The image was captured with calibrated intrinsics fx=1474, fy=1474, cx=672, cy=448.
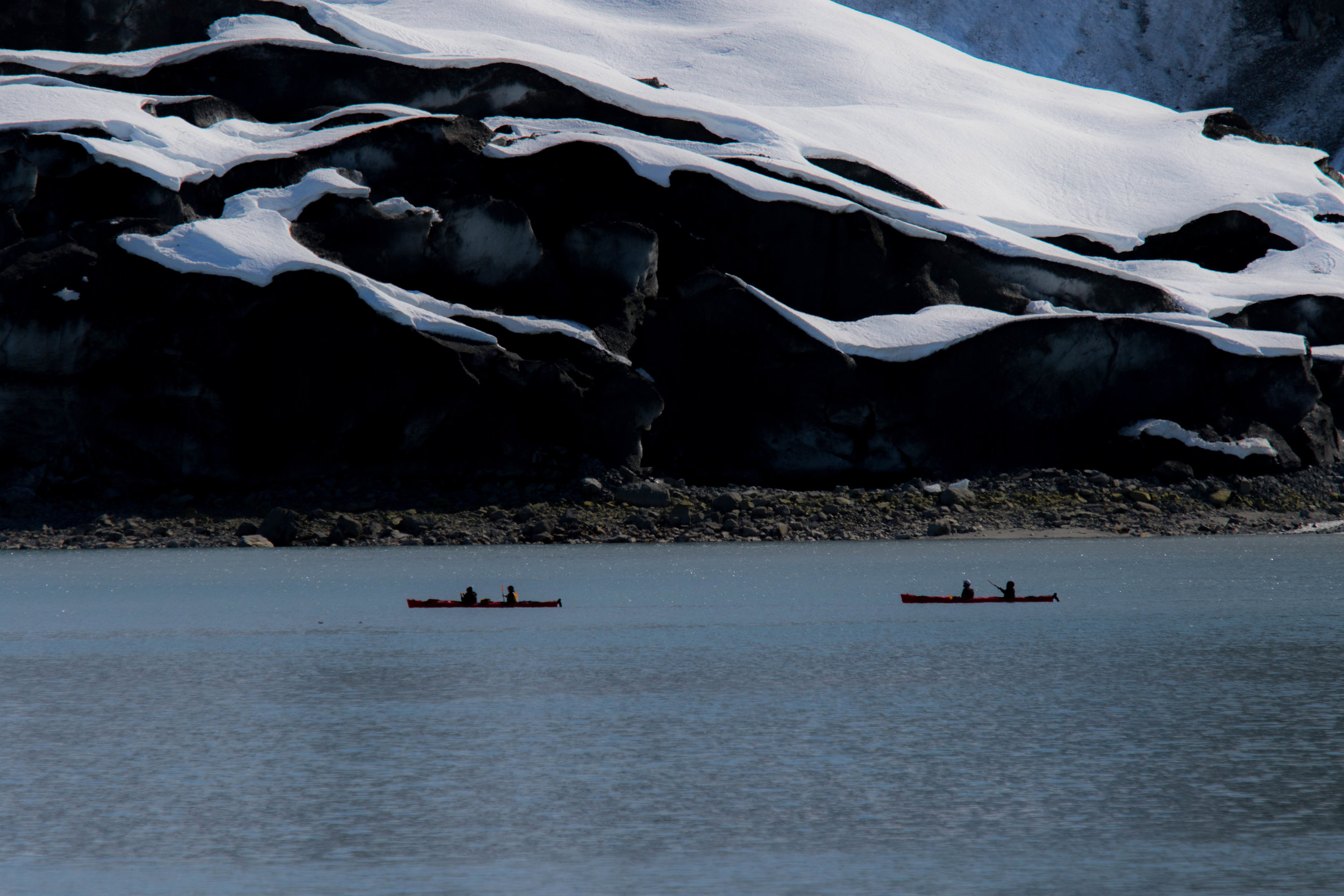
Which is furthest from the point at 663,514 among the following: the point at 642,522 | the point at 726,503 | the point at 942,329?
the point at 942,329

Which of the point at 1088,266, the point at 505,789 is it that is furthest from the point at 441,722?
the point at 1088,266

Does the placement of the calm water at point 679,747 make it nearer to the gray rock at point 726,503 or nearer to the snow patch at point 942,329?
the gray rock at point 726,503

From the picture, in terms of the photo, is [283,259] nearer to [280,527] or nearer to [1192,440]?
[280,527]

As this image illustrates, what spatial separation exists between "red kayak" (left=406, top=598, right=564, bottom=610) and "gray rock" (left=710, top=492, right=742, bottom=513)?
1878cm

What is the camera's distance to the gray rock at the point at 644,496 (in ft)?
162

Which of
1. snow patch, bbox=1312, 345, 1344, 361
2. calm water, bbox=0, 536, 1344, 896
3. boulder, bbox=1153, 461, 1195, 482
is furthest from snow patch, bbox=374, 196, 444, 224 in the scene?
snow patch, bbox=1312, 345, 1344, 361

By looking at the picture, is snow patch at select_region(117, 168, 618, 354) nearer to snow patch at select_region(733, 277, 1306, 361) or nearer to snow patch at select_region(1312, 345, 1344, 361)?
snow patch at select_region(733, 277, 1306, 361)

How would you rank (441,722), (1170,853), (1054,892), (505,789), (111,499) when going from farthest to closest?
(111,499)
(441,722)
(505,789)
(1170,853)
(1054,892)

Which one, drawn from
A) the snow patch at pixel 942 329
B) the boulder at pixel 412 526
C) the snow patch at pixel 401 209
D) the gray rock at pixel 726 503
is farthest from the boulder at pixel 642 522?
the snow patch at pixel 401 209

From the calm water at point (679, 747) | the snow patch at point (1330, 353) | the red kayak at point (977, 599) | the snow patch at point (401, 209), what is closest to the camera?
the calm water at point (679, 747)

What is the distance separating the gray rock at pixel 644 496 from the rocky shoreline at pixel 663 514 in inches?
1.4

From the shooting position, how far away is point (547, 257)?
53.8 meters

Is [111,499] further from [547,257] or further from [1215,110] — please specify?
[1215,110]

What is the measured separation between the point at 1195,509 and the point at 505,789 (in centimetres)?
4273
